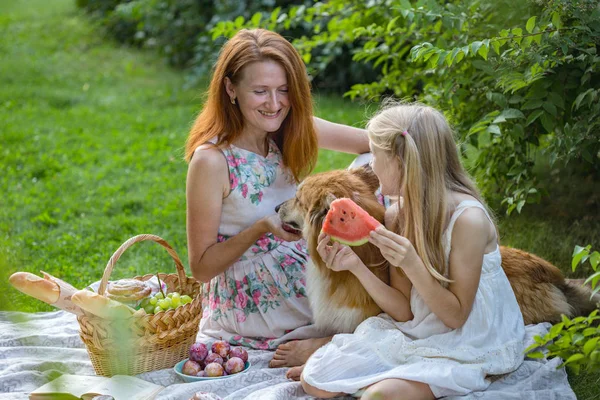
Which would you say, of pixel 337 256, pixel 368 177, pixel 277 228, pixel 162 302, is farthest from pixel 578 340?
pixel 162 302

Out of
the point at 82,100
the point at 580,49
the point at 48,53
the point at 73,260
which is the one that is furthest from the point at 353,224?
the point at 48,53

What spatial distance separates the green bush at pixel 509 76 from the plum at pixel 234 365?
5.90 feet

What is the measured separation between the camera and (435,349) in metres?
3.08

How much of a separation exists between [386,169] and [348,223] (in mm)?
326

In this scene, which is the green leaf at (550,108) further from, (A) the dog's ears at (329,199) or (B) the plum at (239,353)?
(B) the plum at (239,353)

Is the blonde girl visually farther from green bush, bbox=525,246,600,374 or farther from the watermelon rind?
green bush, bbox=525,246,600,374

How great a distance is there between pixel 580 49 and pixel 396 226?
4.26 ft

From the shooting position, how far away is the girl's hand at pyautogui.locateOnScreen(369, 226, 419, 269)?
2949mm

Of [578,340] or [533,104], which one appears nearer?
[578,340]

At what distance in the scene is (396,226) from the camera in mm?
3346

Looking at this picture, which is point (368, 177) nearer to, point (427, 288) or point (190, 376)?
point (427, 288)

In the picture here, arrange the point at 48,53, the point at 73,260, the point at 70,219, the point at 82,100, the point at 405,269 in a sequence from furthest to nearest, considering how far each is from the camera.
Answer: the point at 48,53, the point at 82,100, the point at 70,219, the point at 73,260, the point at 405,269

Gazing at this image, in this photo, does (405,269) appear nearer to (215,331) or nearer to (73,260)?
(215,331)

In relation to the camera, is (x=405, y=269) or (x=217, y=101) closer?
(x=405, y=269)
